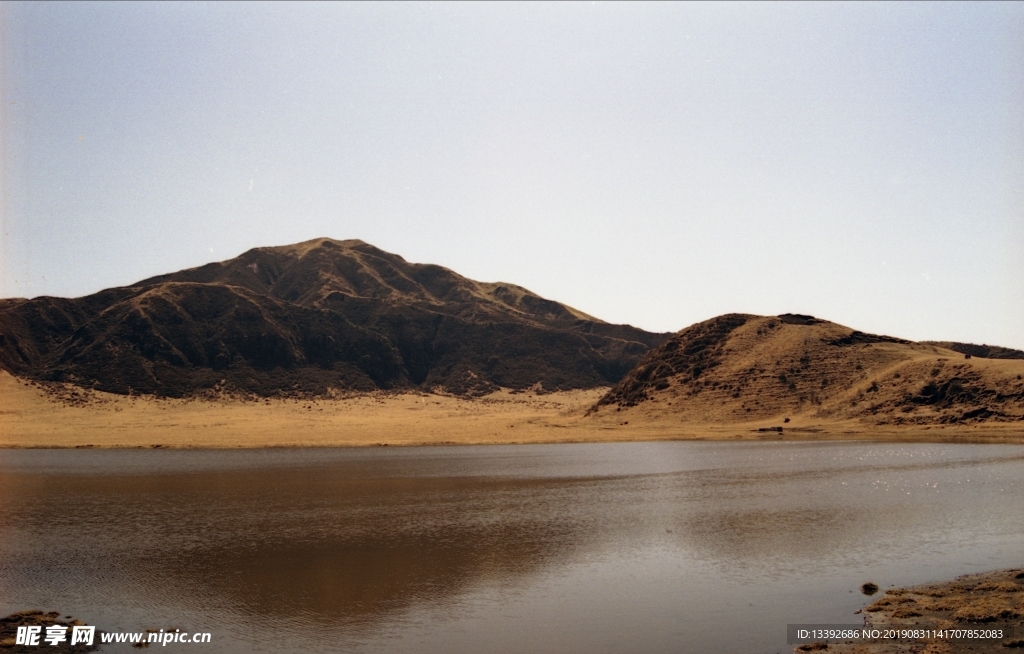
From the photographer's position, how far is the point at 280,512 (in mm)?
35688

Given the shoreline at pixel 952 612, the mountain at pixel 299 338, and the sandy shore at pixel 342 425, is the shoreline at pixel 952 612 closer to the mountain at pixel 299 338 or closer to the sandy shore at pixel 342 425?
the sandy shore at pixel 342 425

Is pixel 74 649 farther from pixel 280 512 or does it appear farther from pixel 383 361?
pixel 383 361

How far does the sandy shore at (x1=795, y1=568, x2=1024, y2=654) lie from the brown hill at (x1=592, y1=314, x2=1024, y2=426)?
2445 inches

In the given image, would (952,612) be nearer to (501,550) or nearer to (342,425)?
(501,550)

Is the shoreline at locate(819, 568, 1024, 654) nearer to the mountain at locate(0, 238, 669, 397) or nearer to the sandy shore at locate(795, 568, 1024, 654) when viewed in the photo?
the sandy shore at locate(795, 568, 1024, 654)

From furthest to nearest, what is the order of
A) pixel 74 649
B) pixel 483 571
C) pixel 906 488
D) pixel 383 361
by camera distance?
pixel 383 361 < pixel 906 488 < pixel 483 571 < pixel 74 649

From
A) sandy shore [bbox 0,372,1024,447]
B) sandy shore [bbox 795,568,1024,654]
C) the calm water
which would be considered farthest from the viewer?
sandy shore [bbox 0,372,1024,447]

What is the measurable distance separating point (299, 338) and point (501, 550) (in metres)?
125

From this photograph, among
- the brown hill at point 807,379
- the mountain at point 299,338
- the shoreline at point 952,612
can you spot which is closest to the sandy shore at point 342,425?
the brown hill at point 807,379

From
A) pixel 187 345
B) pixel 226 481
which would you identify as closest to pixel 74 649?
pixel 226 481

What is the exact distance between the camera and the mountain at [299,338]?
122 meters

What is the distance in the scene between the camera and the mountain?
122 m

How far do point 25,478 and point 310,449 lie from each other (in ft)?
89.0

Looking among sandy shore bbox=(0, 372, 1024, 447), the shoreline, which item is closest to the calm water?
the shoreline
